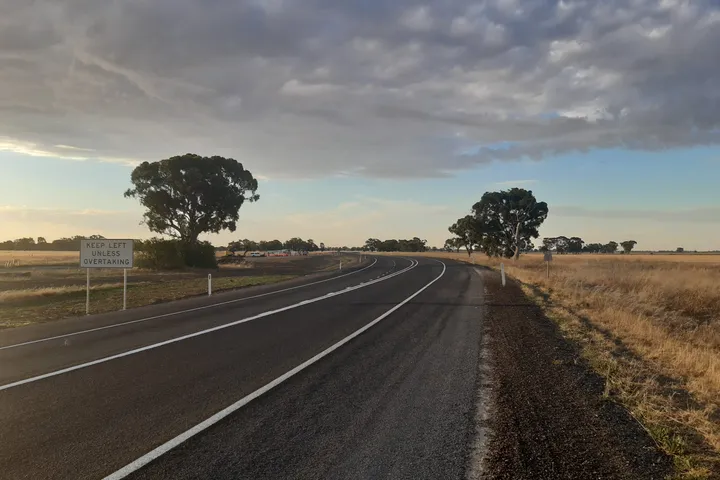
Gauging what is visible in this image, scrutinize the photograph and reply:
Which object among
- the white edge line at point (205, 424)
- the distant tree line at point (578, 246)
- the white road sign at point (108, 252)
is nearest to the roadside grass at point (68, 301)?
the white road sign at point (108, 252)

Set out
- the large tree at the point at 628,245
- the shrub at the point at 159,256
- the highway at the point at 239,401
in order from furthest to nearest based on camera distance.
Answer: the large tree at the point at 628,245, the shrub at the point at 159,256, the highway at the point at 239,401

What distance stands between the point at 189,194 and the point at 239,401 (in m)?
51.6

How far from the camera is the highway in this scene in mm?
4414

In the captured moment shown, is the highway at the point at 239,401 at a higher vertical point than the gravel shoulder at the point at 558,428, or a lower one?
lower

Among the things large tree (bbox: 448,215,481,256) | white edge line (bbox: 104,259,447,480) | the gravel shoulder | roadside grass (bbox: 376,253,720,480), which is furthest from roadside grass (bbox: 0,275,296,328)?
large tree (bbox: 448,215,481,256)

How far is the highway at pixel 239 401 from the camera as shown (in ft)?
14.5

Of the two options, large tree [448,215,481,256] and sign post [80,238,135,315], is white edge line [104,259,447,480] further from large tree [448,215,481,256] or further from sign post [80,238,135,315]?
large tree [448,215,481,256]

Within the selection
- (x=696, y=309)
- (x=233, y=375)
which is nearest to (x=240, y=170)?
(x=696, y=309)

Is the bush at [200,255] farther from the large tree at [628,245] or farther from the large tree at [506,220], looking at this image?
the large tree at [628,245]

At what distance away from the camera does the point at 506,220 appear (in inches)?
3226

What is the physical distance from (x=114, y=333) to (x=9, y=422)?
22.1ft

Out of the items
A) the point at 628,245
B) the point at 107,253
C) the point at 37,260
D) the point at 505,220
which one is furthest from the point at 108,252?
the point at 628,245

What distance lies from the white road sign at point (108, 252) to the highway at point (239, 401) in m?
6.64

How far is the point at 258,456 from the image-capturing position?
4527 mm
